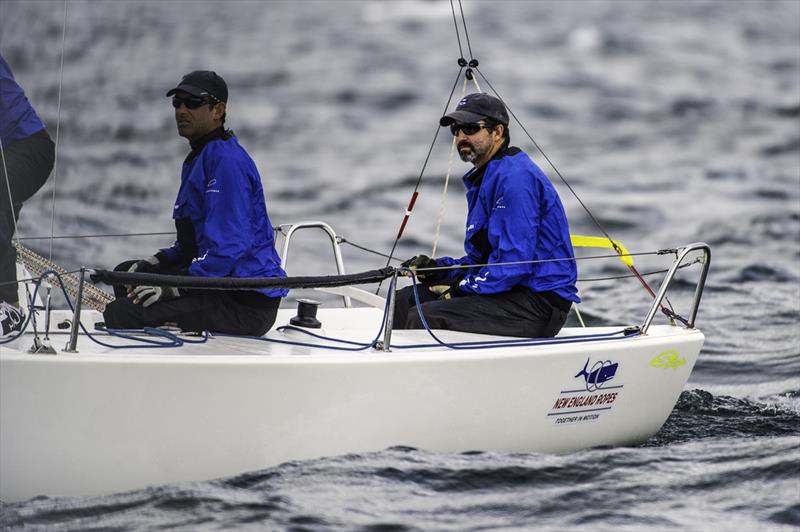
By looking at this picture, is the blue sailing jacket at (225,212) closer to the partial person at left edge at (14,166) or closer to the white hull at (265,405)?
Answer: the white hull at (265,405)

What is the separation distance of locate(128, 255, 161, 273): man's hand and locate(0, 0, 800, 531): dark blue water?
1.56ft

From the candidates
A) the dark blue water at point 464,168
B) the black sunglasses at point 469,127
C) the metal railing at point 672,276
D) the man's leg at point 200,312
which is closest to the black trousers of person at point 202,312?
the man's leg at point 200,312

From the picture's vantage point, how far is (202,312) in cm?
493

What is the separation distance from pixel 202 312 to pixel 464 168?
14.4 metres

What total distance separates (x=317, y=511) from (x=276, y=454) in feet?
1.14

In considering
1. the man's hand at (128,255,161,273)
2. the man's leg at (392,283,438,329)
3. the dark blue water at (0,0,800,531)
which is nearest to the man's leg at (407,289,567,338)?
the man's leg at (392,283,438,329)

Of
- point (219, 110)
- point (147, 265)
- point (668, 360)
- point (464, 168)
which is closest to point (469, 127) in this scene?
point (219, 110)

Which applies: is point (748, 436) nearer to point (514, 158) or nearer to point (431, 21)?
point (514, 158)

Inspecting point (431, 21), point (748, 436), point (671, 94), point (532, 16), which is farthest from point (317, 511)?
point (532, 16)

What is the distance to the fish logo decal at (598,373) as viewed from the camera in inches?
199

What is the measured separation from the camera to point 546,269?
16.8 feet

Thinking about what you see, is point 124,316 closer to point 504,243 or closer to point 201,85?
point 201,85

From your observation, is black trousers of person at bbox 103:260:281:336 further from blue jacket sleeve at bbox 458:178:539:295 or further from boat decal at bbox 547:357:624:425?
boat decal at bbox 547:357:624:425

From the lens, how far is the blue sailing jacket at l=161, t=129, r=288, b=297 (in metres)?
4.74
